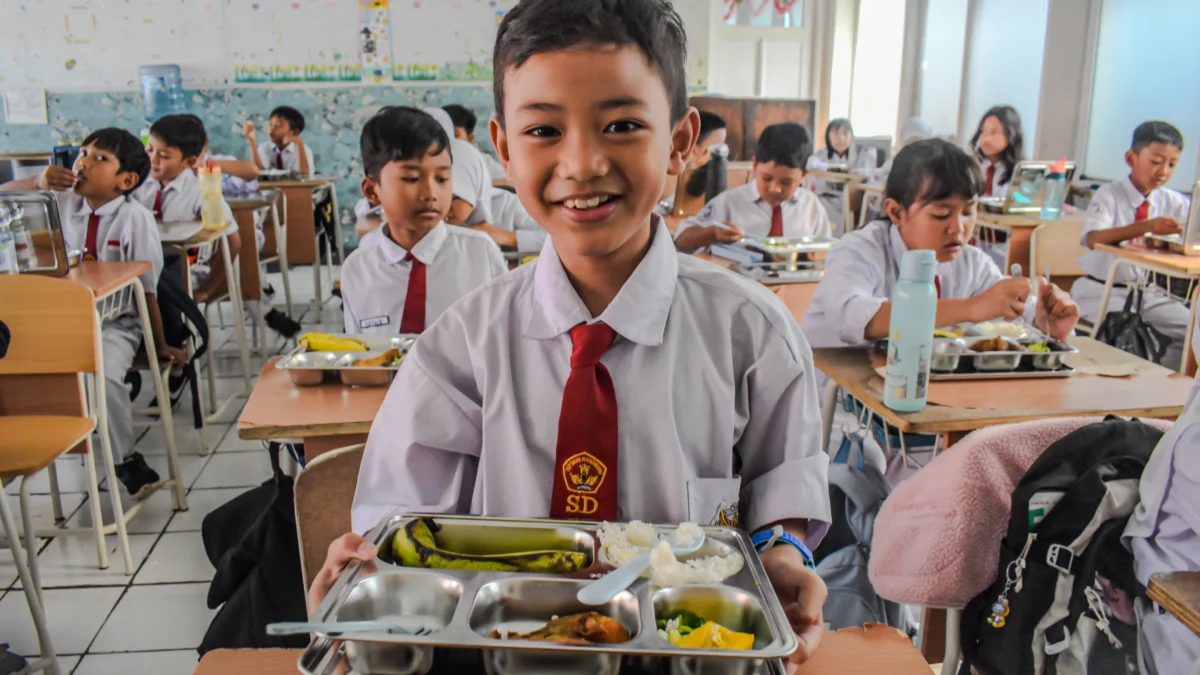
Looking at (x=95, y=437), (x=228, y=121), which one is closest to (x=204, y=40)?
(x=228, y=121)

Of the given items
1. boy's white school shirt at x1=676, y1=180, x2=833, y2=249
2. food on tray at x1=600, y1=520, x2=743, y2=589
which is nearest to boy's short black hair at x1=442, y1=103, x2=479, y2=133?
boy's white school shirt at x1=676, y1=180, x2=833, y2=249

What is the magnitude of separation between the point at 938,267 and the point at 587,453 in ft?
5.67

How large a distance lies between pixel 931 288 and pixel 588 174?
96 cm

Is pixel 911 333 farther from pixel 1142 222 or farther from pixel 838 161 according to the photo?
pixel 838 161

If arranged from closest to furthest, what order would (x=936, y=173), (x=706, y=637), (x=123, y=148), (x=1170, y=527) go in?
(x=706, y=637)
(x=1170, y=527)
(x=936, y=173)
(x=123, y=148)

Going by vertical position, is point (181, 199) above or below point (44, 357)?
above

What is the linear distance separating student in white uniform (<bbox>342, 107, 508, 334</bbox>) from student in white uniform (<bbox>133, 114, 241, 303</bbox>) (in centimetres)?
165

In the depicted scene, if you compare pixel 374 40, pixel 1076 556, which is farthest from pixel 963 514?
pixel 374 40

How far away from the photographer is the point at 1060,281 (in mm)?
4078

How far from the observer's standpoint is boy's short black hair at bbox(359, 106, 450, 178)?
2361 millimetres

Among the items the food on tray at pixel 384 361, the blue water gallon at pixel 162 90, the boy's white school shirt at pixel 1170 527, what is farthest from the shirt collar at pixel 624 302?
the blue water gallon at pixel 162 90

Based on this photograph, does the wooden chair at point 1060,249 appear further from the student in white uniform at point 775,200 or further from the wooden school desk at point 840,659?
the wooden school desk at point 840,659

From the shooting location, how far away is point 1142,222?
12.0ft

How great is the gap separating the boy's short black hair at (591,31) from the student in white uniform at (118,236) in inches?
98.9
